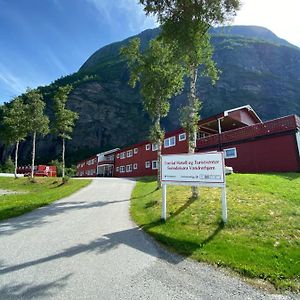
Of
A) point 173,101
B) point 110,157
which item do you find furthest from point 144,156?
point 173,101

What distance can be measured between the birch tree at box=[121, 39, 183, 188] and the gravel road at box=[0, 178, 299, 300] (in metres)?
14.6

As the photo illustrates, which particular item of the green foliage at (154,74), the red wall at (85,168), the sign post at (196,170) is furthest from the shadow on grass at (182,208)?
the red wall at (85,168)

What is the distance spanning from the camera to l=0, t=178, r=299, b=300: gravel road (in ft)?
18.5

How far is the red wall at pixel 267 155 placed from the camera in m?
24.8

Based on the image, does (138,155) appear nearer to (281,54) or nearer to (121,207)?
(121,207)

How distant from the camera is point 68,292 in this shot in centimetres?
561

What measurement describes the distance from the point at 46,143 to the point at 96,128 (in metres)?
22.6

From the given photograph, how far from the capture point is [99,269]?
6840 millimetres

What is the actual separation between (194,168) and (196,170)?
0.14 metres

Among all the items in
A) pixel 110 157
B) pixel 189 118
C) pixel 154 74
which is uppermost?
pixel 154 74

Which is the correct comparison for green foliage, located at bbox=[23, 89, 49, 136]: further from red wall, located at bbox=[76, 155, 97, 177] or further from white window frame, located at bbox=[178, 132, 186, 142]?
red wall, located at bbox=[76, 155, 97, 177]

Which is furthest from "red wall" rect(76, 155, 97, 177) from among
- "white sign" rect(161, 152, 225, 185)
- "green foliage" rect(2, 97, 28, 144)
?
"white sign" rect(161, 152, 225, 185)

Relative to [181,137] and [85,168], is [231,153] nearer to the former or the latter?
[181,137]

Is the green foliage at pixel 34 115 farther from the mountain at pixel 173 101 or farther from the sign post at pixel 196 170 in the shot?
the mountain at pixel 173 101
